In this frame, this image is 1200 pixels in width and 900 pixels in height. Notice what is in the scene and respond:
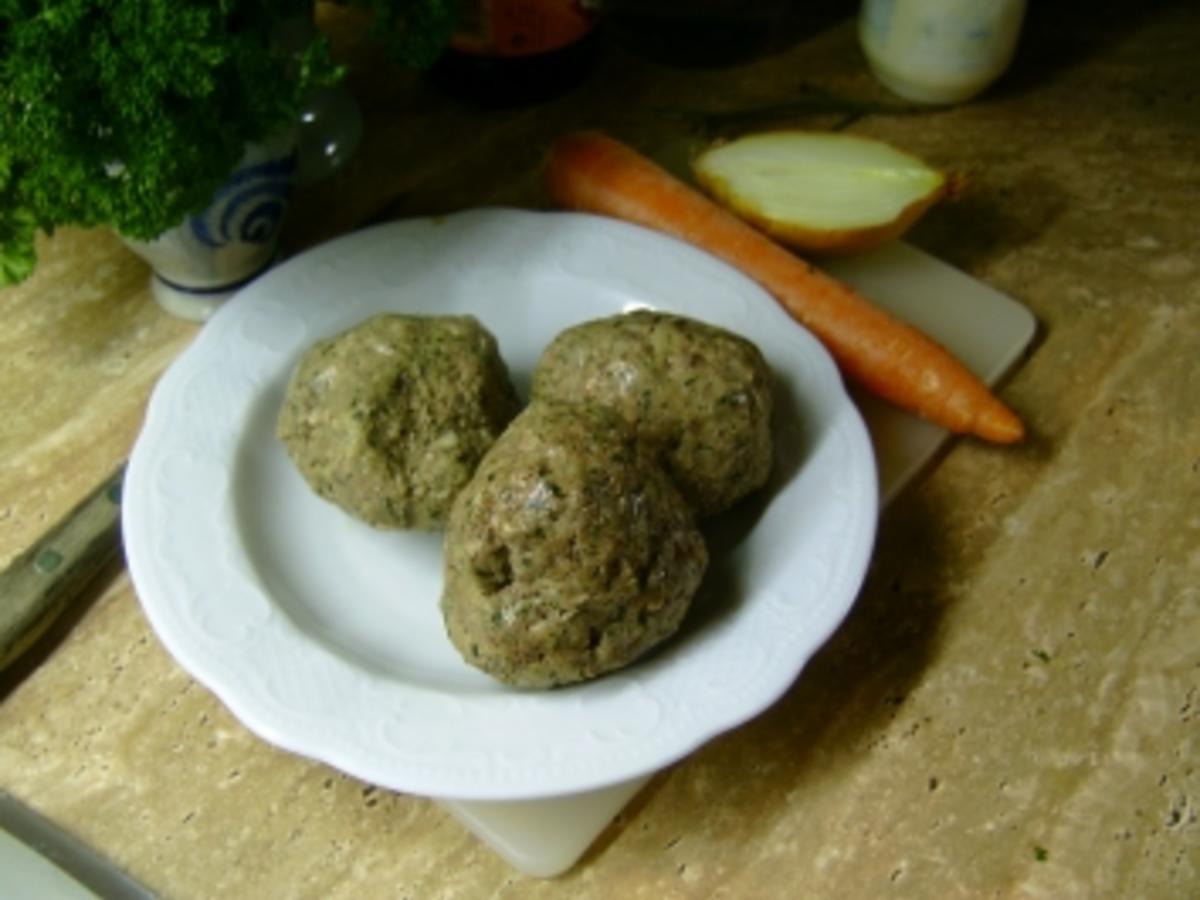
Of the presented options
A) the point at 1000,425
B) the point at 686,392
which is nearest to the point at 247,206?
the point at 686,392

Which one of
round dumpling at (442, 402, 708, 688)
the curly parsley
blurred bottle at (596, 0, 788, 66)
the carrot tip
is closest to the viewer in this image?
round dumpling at (442, 402, 708, 688)

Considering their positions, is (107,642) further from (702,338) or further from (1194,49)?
(1194,49)

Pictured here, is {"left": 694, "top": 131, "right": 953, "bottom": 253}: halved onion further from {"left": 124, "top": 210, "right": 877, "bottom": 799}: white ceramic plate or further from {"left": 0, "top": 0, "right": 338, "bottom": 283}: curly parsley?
{"left": 0, "top": 0, "right": 338, "bottom": 283}: curly parsley

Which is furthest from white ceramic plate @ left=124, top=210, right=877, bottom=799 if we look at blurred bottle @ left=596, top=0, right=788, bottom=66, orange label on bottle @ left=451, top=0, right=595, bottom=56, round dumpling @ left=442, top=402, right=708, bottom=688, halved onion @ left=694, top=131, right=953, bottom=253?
blurred bottle @ left=596, top=0, right=788, bottom=66

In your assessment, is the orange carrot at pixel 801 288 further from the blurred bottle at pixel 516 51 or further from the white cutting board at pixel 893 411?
the blurred bottle at pixel 516 51

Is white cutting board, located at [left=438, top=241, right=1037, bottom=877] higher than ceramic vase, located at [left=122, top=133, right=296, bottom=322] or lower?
lower

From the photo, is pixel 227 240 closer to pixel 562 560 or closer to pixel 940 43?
pixel 562 560
